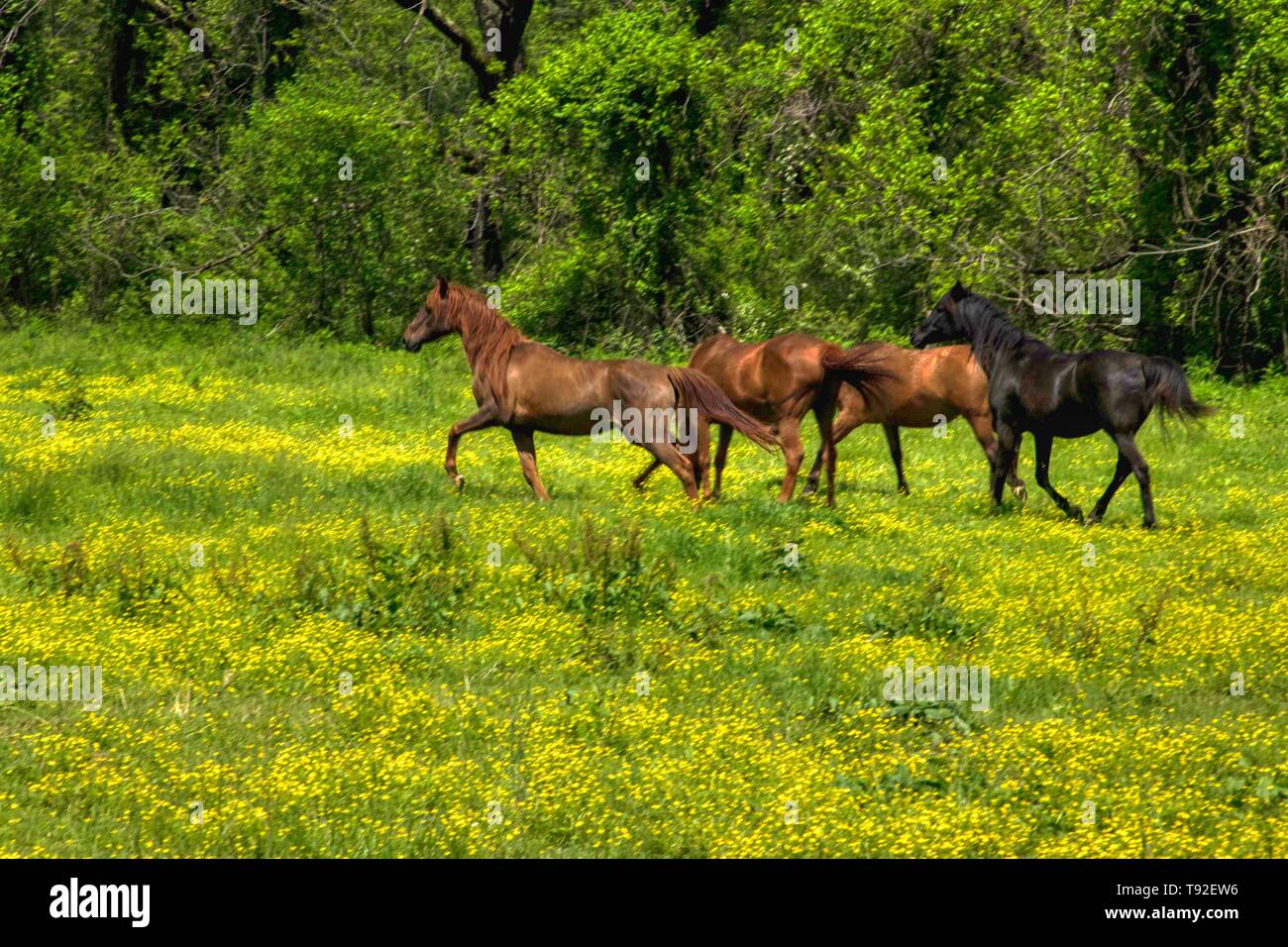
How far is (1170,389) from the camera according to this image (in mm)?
15578

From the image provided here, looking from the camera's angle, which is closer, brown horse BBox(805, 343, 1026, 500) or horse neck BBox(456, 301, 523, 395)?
horse neck BBox(456, 301, 523, 395)

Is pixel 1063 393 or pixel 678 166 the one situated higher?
pixel 678 166

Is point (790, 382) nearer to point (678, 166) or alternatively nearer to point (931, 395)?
point (931, 395)

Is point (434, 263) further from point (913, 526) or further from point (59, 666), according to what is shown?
point (59, 666)

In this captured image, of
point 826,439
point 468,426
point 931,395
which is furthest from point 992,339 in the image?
point 468,426

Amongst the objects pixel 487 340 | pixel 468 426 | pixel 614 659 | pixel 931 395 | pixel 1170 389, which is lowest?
pixel 614 659

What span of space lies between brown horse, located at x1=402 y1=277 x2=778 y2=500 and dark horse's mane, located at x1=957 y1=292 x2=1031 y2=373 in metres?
2.72

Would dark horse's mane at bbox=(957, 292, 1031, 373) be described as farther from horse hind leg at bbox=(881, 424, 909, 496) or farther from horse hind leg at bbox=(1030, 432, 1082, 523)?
horse hind leg at bbox=(881, 424, 909, 496)

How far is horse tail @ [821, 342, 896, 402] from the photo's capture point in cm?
1664

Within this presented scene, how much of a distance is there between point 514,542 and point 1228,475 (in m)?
9.65

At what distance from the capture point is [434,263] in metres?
32.6

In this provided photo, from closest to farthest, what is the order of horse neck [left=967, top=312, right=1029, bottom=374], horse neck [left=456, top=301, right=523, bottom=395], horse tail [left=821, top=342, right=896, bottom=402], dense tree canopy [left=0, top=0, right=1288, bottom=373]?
horse neck [left=456, top=301, right=523, bottom=395], horse tail [left=821, top=342, right=896, bottom=402], horse neck [left=967, top=312, right=1029, bottom=374], dense tree canopy [left=0, top=0, right=1288, bottom=373]

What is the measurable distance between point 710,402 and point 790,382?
1.22 metres

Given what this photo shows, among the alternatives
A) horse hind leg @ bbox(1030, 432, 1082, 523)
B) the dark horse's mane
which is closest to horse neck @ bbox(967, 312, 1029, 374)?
the dark horse's mane
